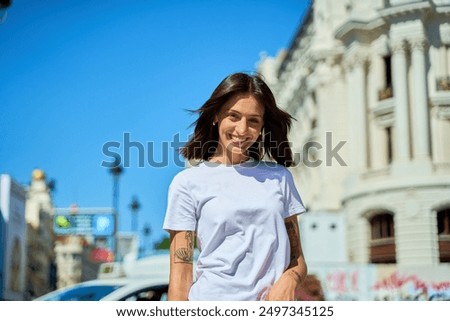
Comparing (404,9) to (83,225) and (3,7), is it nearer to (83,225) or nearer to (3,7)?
(83,225)

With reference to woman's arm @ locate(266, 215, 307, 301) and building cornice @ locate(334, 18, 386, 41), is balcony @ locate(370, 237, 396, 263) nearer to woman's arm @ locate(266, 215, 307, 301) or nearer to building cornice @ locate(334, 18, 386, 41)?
building cornice @ locate(334, 18, 386, 41)

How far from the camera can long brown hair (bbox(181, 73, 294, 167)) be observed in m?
1.78

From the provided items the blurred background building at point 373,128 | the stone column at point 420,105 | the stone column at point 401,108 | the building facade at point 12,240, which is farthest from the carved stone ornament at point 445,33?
the building facade at point 12,240

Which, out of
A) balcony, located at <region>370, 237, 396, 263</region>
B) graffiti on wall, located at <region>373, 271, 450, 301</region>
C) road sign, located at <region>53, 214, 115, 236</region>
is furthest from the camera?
balcony, located at <region>370, 237, 396, 263</region>

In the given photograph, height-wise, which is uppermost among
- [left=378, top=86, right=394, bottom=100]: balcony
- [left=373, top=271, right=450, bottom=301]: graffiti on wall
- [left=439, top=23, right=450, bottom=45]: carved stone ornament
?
[left=378, top=86, right=394, bottom=100]: balcony

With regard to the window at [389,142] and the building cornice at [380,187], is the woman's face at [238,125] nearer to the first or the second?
the building cornice at [380,187]

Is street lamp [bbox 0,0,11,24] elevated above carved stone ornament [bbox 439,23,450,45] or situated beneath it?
situated beneath

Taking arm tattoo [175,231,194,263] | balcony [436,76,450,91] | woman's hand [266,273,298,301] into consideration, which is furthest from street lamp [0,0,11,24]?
balcony [436,76,450,91]

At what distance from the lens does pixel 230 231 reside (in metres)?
1.72

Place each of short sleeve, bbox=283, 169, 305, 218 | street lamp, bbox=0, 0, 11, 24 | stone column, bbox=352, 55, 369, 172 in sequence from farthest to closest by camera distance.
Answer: stone column, bbox=352, 55, 369, 172 < street lamp, bbox=0, 0, 11, 24 < short sleeve, bbox=283, 169, 305, 218

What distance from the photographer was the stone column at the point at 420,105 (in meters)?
9.93

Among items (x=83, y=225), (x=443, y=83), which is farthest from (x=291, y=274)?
(x=443, y=83)

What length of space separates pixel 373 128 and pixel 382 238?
6.09ft

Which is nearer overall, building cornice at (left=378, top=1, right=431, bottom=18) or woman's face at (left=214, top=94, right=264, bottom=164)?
woman's face at (left=214, top=94, right=264, bottom=164)
